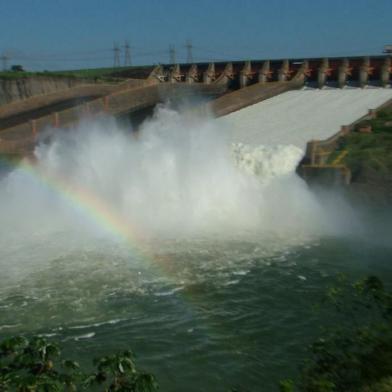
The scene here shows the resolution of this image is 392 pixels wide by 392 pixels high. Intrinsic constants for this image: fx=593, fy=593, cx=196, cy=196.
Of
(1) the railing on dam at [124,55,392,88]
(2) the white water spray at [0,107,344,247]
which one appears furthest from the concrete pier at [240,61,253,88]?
(2) the white water spray at [0,107,344,247]

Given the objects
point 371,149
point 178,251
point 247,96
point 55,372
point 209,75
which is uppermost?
point 55,372

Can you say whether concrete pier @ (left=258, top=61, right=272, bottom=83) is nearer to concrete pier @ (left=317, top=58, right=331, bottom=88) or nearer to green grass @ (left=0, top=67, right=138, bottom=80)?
concrete pier @ (left=317, top=58, right=331, bottom=88)

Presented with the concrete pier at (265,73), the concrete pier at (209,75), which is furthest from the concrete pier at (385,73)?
the concrete pier at (209,75)

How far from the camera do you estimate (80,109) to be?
29547 mm

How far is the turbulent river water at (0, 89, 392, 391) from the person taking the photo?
316 inches

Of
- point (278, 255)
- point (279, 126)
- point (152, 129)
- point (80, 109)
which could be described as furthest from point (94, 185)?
point (80, 109)

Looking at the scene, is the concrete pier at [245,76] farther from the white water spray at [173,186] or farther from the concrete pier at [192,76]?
the white water spray at [173,186]

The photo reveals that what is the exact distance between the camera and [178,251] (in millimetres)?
12984

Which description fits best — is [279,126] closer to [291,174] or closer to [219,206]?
[291,174]

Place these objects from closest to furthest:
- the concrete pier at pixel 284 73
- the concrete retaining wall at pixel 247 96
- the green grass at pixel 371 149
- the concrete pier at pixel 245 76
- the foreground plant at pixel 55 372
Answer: the foreground plant at pixel 55 372 < the green grass at pixel 371 149 < the concrete retaining wall at pixel 247 96 < the concrete pier at pixel 284 73 < the concrete pier at pixel 245 76

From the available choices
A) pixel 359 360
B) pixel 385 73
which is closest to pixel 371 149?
pixel 385 73

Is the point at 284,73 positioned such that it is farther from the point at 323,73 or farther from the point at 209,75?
the point at 209,75

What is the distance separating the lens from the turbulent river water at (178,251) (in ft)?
26.3

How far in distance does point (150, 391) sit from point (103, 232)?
38.6 feet
